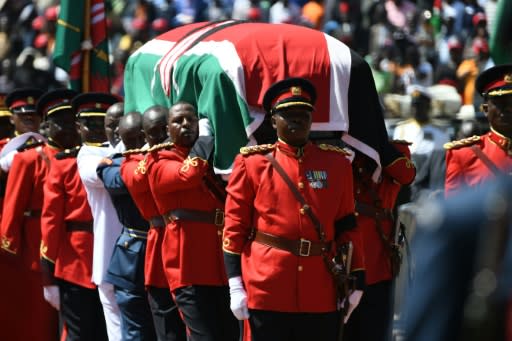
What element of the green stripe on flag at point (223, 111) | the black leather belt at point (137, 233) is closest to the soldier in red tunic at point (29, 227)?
the black leather belt at point (137, 233)

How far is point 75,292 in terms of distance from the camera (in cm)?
848

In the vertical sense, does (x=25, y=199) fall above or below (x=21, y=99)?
below

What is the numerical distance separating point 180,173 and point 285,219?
1021 mm

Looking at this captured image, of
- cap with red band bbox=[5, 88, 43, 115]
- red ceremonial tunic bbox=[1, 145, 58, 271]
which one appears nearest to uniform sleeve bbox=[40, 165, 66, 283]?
red ceremonial tunic bbox=[1, 145, 58, 271]

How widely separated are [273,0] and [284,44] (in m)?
10.4

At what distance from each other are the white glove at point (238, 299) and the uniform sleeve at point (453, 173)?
1333mm

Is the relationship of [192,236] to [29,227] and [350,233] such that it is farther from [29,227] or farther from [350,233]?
[29,227]

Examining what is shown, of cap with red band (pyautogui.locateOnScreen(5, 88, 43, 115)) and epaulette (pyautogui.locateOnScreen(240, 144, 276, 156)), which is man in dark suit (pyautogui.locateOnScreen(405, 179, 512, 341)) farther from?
cap with red band (pyautogui.locateOnScreen(5, 88, 43, 115))

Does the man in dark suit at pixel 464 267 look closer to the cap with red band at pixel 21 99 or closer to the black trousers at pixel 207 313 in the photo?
the black trousers at pixel 207 313

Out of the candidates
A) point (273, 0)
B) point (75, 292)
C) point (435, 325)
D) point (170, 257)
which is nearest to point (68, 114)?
point (75, 292)

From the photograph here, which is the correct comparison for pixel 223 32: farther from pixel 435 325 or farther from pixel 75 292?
pixel 435 325

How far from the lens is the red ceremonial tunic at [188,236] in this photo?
717cm

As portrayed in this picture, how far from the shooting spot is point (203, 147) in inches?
281

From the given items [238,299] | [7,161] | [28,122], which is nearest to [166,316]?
[238,299]
